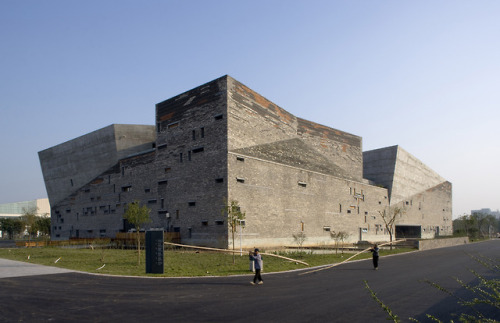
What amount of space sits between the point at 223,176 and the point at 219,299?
24562 mm

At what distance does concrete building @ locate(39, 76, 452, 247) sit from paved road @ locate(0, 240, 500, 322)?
20.0 metres

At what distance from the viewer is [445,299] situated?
→ 12.0 metres

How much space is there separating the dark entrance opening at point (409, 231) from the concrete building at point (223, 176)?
4.83 meters

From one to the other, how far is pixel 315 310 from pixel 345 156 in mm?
56459

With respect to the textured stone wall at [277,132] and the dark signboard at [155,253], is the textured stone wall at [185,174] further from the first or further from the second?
the dark signboard at [155,253]

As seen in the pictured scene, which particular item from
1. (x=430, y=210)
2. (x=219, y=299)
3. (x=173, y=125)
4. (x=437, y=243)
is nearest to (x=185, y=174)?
(x=173, y=125)

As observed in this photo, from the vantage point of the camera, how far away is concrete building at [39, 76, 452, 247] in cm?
3778

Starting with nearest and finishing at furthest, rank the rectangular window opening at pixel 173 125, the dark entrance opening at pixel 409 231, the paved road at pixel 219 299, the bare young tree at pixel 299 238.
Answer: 1. the paved road at pixel 219 299
2. the bare young tree at pixel 299 238
3. the rectangular window opening at pixel 173 125
4. the dark entrance opening at pixel 409 231

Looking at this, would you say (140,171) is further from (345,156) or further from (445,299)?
(445,299)

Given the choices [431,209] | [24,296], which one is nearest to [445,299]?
[24,296]

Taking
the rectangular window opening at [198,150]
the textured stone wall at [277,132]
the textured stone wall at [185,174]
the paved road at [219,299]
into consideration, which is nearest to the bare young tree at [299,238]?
the textured stone wall at [185,174]

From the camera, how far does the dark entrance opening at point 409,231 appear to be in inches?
2987

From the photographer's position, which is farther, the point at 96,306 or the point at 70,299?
the point at 70,299

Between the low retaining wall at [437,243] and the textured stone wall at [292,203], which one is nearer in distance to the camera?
the textured stone wall at [292,203]
